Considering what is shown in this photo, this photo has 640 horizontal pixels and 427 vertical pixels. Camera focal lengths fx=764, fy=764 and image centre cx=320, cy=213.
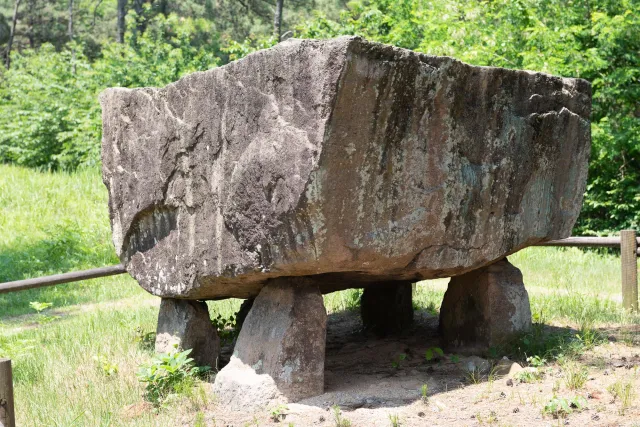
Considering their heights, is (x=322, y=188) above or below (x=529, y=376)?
above

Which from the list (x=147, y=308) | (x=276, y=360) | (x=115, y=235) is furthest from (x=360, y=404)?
(x=147, y=308)

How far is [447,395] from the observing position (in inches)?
184

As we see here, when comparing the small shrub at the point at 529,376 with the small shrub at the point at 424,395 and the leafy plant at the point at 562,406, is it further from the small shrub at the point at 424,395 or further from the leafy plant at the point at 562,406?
the small shrub at the point at 424,395

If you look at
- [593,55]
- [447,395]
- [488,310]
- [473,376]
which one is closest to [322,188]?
[447,395]

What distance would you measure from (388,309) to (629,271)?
8.00 feet

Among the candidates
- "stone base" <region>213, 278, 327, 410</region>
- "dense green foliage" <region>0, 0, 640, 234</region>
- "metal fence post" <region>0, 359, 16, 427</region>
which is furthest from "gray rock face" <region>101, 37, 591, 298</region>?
"dense green foliage" <region>0, 0, 640, 234</region>

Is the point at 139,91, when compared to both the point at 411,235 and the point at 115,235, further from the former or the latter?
the point at 411,235

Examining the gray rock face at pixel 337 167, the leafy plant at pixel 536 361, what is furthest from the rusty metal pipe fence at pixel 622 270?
the leafy plant at pixel 536 361

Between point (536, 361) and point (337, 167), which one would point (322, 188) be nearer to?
point (337, 167)

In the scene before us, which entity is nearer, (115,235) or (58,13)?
(115,235)

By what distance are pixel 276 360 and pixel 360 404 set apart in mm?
560

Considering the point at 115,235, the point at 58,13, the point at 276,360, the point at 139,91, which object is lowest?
the point at 276,360

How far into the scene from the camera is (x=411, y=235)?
446 centimetres

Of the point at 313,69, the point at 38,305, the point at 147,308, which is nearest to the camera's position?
the point at 313,69
